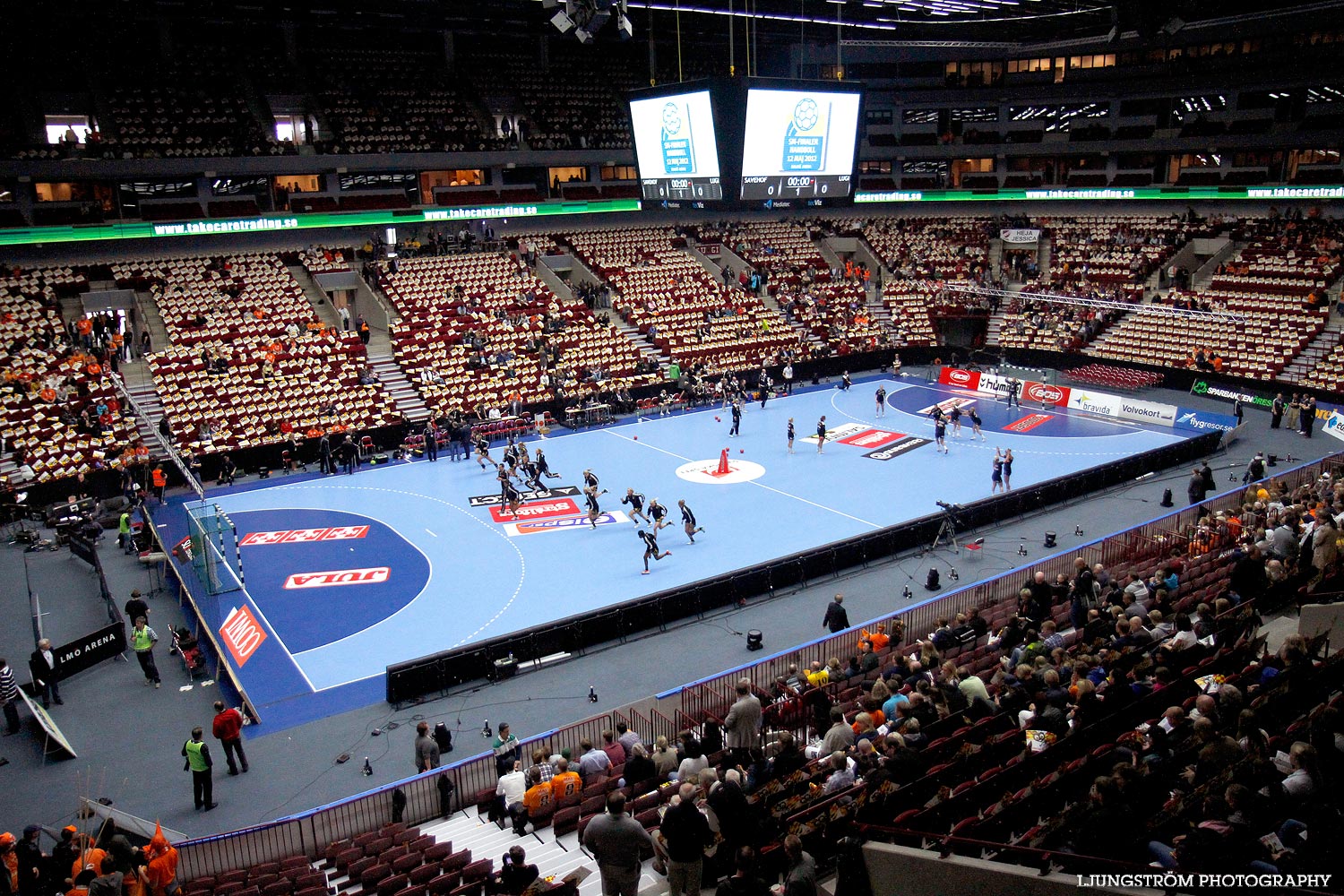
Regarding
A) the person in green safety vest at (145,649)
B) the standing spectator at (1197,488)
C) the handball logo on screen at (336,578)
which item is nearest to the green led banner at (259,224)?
the handball logo on screen at (336,578)

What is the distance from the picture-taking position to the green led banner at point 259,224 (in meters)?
37.5

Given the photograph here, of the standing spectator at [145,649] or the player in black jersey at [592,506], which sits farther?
the player in black jersey at [592,506]

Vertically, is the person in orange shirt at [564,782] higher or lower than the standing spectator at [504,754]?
higher

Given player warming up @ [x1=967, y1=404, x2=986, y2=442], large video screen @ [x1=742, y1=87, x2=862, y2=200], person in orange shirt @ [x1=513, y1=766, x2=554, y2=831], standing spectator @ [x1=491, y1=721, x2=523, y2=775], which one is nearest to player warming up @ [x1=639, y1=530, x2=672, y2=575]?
large video screen @ [x1=742, y1=87, x2=862, y2=200]

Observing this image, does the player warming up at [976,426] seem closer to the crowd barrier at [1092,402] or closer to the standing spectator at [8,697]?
the crowd barrier at [1092,402]

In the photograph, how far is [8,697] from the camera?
16328 mm

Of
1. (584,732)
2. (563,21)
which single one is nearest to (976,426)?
(563,21)

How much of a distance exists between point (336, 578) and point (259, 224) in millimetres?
24573

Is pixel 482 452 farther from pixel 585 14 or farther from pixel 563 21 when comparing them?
pixel 585 14

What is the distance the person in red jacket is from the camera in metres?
14.7

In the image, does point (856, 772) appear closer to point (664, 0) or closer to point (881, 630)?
point (881, 630)

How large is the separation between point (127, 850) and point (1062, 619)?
557 inches

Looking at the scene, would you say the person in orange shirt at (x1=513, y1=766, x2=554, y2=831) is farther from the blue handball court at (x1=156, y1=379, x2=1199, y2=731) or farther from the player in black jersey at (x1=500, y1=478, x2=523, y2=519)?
the player in black jersey at (x1=500, y1=478, x2=523, y2=519)

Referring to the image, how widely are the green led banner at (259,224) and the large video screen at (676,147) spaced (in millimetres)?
26759
